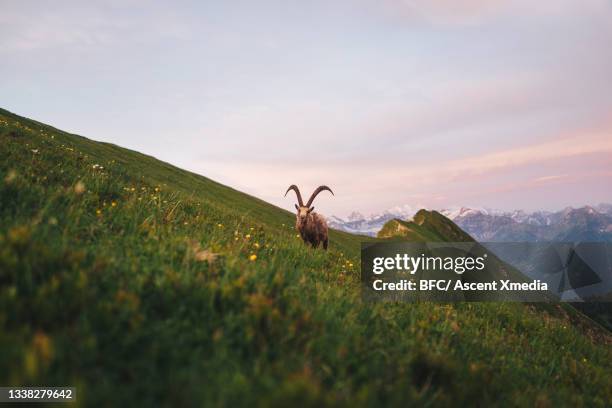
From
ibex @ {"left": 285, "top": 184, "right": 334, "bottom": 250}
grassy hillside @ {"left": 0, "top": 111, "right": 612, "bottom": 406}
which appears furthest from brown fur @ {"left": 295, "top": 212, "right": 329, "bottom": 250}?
grassy hillside @ {"left": 0, "top": 111, "right": 612, "bottom": 406}

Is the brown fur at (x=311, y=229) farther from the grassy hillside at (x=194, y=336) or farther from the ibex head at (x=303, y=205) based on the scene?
the grassy hillside at (x=194, y=336)

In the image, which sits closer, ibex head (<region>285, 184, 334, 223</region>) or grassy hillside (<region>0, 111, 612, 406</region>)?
grassy hillside (<region>0, 111, 612, 406</region>)

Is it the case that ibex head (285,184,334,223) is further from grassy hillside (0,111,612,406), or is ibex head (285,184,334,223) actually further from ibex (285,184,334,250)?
grassy hillside (0,111,612,406)

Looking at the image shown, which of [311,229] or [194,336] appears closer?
[194,336]

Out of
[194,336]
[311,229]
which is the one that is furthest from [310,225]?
[194,336]

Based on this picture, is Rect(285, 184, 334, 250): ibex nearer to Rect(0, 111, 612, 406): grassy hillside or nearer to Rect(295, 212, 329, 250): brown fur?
Rect(295, 212, 329, 250): brown fur

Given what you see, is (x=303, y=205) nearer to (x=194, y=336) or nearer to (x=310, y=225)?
(x=310, y=225)

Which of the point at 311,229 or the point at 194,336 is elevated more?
the point at 194,336

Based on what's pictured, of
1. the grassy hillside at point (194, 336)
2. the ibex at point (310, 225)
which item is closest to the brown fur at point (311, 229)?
the ibex at point (310, 225)

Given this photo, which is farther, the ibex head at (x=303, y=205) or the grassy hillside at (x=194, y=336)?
the ibex head at (x=303, y=205)

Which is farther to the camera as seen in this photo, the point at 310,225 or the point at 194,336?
the point at 310,225

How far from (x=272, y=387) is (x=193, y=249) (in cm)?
272

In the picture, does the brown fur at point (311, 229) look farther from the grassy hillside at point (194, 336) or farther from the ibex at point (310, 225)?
the grassy hillside at point (194, 336)

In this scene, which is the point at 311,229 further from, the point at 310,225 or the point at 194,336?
the point at 194,336
